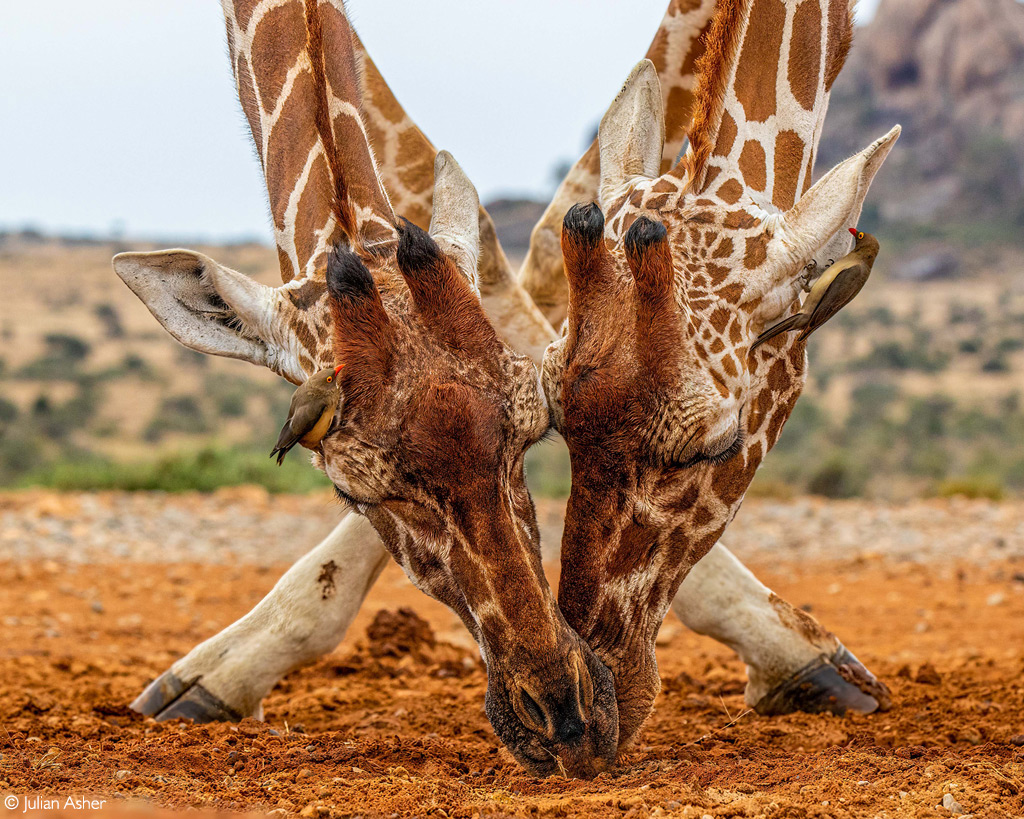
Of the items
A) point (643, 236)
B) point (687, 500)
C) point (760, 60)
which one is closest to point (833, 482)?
point (760, 60)

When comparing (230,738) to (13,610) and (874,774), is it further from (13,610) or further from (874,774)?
(13,610)

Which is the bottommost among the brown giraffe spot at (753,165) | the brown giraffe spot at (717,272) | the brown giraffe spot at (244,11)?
the brown giraffe spot at (717,272)

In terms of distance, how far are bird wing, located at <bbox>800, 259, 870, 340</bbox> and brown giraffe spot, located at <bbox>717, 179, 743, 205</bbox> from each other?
0.55 metres

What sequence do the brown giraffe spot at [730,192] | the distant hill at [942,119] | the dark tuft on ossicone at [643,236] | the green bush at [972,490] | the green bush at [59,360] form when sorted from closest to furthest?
the dark tuft on ossicone at [643,236], the brown giraffe spot at [730,192], the green bush at [972,490], the green bush at [59,360], the distant hill at [942,119]

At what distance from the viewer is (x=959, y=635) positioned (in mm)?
6199

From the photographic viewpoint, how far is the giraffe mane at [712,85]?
4.01 metres

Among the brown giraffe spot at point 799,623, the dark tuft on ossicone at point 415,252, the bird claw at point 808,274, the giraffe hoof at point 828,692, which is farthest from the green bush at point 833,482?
the dark tuft on ossicone at point 415,252

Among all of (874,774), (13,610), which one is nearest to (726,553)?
(874,774)

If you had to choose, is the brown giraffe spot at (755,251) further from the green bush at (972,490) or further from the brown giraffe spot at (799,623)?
the green bush at (972,490)

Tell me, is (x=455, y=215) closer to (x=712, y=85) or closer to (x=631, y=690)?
(x=712, y=85)

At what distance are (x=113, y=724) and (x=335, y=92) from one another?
2.77m

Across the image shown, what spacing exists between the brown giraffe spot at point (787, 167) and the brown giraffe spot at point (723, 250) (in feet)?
1.56

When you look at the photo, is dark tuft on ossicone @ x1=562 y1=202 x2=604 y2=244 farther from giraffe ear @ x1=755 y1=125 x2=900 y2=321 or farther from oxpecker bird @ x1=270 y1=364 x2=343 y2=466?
oxpecker bird @ x1=270 y1=364 x2=343 y2=466

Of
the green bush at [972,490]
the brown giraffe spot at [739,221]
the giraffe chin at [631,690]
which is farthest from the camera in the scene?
the green bush at [972,490]
